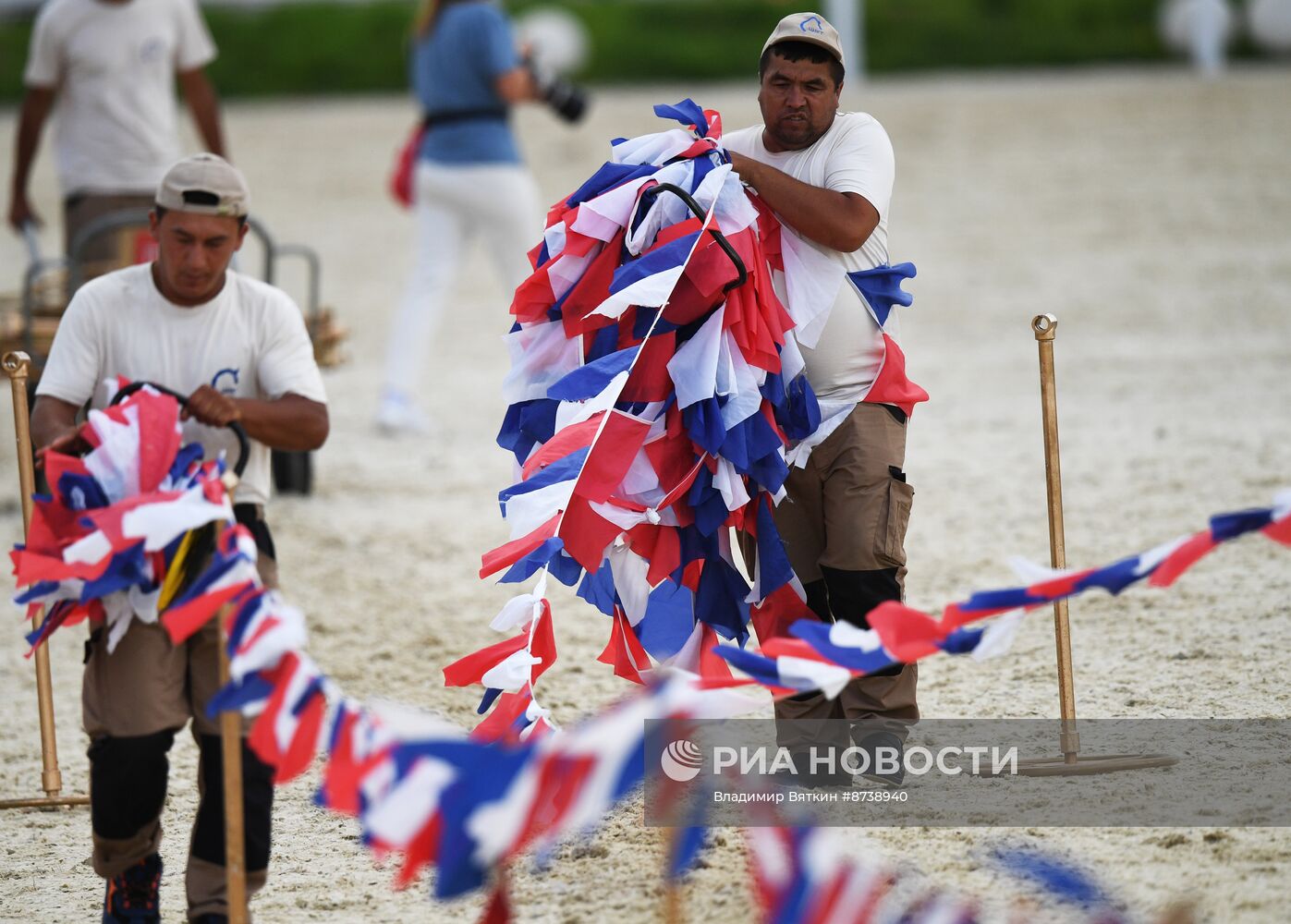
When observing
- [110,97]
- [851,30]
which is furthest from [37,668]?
[851,30]

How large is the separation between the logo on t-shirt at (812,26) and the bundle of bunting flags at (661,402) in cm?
34

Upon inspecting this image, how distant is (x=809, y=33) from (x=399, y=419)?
18.4 feet

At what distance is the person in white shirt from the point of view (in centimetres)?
732

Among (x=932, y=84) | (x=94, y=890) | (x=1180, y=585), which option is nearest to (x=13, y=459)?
(x=94, y=890)

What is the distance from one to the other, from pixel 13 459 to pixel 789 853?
7.49 metres

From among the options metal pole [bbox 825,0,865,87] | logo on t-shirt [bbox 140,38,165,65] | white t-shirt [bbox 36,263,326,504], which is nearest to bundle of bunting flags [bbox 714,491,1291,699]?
white t-shirt [bbox 36,263,326,504]

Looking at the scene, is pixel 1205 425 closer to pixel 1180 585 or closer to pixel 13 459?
pixel 1180 585

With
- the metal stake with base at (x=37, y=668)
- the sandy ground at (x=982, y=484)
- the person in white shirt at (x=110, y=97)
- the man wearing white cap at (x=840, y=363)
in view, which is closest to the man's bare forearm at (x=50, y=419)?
the metal stake with base at (x=37, y=668)

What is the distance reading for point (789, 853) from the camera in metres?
2.93

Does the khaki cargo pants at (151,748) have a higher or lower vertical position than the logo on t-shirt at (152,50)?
lower

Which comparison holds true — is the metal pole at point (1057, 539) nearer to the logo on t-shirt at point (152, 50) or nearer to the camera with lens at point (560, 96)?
the camera with lens at point (560, 96)

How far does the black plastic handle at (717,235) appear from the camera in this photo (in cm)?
419

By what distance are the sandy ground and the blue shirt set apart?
5.21 ft

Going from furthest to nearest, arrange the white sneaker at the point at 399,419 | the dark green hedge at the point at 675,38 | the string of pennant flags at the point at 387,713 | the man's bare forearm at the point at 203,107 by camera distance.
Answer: the dark green hedge at the point at 675,38 → the white sneaker at the point at 399,419 → the man's bare forearm at the point at 203,107 → the string of pennant flags at the point at 387,713
